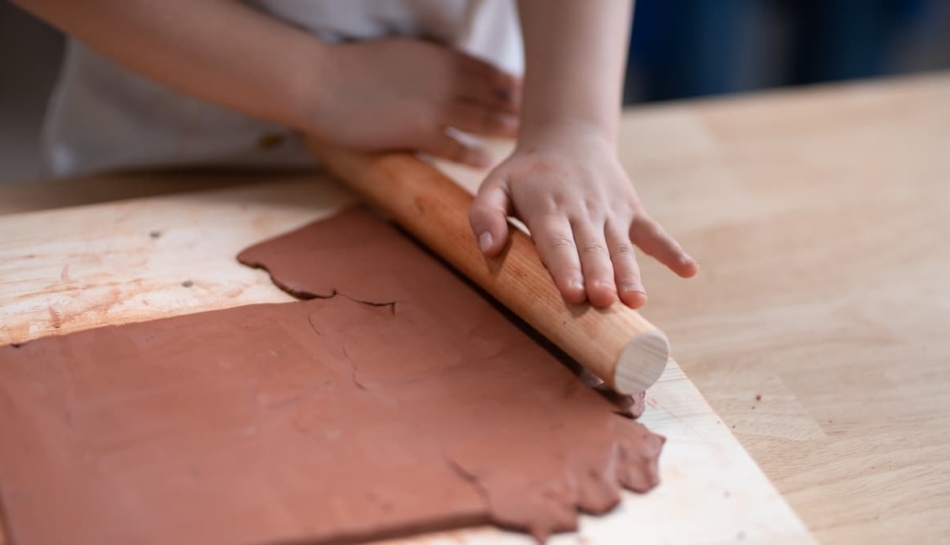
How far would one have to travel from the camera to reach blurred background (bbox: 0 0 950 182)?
230 cm

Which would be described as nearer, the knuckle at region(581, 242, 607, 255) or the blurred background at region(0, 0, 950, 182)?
the knuckle at region(581, 242, 607, 255)

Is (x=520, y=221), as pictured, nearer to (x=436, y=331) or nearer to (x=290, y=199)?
(x=436, y=331)

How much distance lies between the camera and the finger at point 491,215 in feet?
3.07

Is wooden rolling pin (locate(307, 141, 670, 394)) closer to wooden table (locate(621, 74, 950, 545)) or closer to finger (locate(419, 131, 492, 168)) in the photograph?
finger (locate(419, 131, 492, 168))

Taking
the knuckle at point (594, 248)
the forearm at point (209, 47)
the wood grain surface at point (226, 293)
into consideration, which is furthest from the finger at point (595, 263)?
the forearm at point (209, 47)

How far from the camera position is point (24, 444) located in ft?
2.41

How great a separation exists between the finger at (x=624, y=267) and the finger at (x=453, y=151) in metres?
0.31

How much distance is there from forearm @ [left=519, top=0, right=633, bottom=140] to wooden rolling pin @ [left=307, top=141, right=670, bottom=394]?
0.52 ft

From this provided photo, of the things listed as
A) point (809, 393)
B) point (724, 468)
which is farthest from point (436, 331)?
point (809, 393)

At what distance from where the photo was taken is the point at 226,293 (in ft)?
3.16

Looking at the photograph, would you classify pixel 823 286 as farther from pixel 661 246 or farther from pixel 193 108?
pixel 193 108

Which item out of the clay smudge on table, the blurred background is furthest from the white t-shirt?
the blurred background

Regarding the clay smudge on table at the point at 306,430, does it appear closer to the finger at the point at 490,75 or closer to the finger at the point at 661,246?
the finger at the point at 661,246

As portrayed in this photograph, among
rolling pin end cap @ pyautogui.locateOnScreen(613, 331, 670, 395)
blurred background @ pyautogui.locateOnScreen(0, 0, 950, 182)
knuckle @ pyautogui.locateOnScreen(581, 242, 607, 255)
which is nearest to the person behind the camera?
rolling pin end cap @ pyautogui.locateOnScreen(613, 331, 670, 395)
